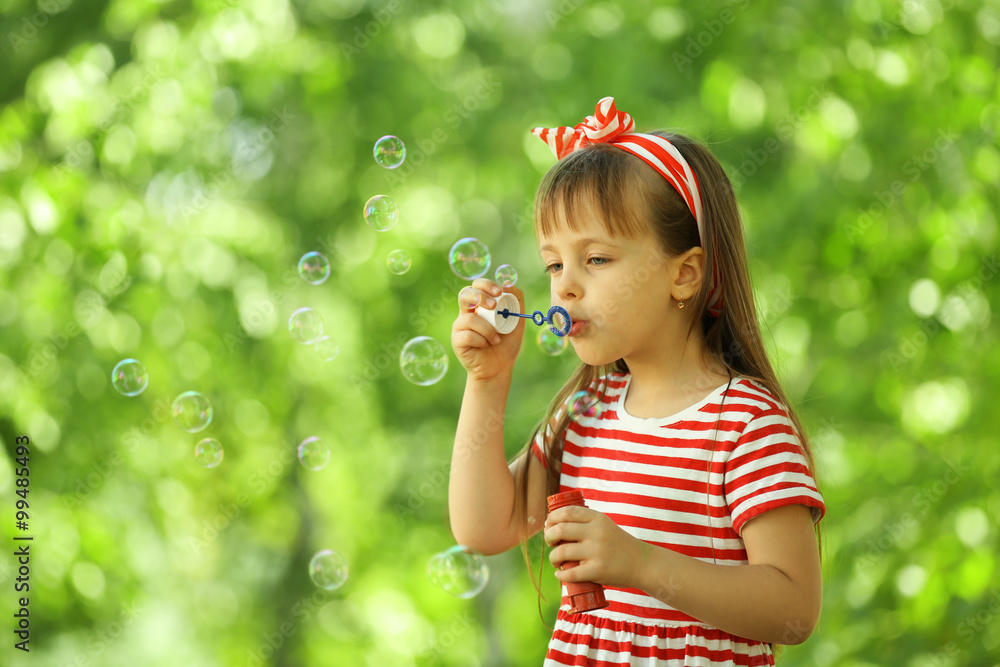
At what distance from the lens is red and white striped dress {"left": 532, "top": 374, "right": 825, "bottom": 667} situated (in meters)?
1.07

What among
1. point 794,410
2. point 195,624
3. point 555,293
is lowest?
point 195,624

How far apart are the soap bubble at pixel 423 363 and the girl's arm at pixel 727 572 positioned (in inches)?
25.6

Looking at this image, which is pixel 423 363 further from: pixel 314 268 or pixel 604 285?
pixel 604 285

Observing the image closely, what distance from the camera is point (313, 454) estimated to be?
2.01 metres

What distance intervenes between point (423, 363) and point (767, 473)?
2.37 feet

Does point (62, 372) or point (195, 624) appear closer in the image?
point (62, 372)

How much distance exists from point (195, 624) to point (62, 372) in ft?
3.00

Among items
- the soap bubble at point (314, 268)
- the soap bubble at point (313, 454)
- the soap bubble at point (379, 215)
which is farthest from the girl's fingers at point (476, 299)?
the soap bubble at point (313, 454)

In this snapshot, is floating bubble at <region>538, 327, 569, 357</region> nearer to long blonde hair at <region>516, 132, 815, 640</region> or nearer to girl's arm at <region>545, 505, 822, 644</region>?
long blonde hair at <region>516, 132, 815, 640</region>

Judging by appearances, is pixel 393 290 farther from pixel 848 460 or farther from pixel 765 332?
pixel 848 460

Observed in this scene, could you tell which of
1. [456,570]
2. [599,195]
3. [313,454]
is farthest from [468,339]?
[313,454]

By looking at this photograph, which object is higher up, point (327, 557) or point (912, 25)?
point (912, 25)

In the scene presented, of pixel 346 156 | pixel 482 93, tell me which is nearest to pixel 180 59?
pixel 346 156

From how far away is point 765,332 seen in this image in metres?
2.30
